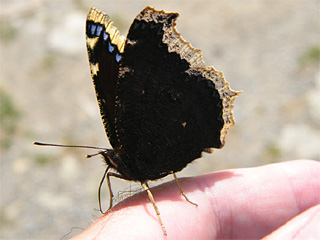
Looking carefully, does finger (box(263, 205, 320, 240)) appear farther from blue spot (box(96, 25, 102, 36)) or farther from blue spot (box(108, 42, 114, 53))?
blue spot (box(96, 25, 102, 36))

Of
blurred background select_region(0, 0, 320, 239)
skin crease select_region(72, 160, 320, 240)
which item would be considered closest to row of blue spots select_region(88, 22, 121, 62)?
skin crease select_region(72, 160, 320, 240)

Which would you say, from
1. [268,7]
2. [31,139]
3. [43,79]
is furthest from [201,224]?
[268,7]

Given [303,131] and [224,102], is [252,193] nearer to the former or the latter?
[224,102]

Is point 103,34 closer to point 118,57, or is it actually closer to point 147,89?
point 118,57

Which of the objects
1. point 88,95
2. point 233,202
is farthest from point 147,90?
point 88,95

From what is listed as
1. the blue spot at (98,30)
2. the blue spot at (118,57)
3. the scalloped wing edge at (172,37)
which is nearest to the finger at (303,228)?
the scalloped wing edge at (172,37)

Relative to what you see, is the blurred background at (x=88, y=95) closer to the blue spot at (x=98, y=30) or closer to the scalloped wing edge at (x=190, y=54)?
the scalloped wing edge at (x=190, y=54)
